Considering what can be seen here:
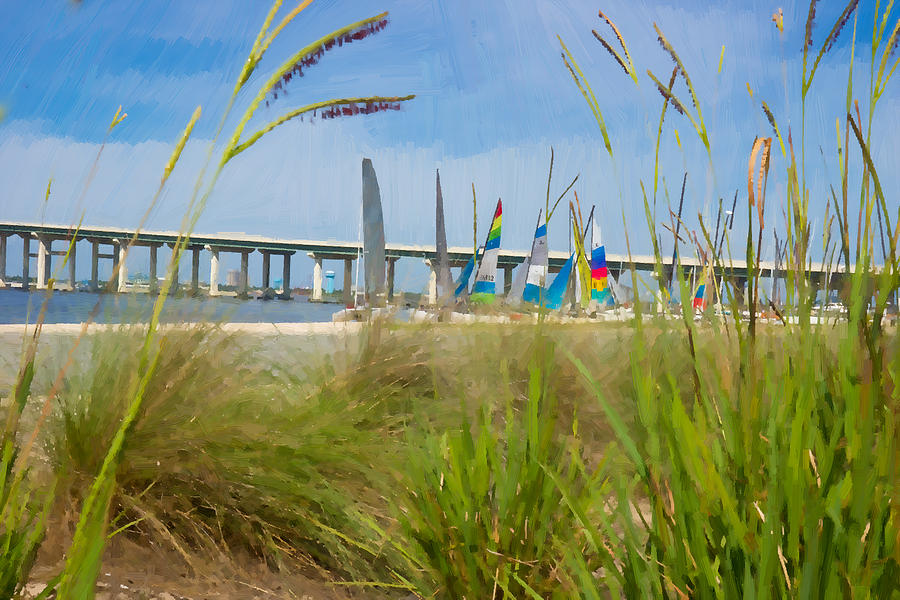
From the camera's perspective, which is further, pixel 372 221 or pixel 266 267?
pixel 266 267

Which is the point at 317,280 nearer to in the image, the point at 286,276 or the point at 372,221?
the point at 286,276

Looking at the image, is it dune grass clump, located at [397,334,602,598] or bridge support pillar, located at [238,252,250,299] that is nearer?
dune grass clump, located at [397,334,602,598]

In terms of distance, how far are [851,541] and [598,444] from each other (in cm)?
271

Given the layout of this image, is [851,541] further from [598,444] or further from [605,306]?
[605,306]

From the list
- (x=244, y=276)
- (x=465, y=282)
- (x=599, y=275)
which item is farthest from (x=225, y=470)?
(x=244, y=276)

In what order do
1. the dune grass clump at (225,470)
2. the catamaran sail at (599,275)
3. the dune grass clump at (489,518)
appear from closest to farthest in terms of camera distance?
the dune grass clump at (489,518) → the dune grass clump at (225,470) → the catamaran sail at (599,275)

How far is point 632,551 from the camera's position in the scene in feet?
3.27

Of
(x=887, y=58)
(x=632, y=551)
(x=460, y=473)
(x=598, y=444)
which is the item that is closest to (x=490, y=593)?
(x=460, y=473)

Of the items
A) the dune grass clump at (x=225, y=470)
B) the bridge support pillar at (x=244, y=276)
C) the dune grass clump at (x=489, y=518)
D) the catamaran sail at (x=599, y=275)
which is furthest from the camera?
the bridge support pillar at (x=244, y=276)

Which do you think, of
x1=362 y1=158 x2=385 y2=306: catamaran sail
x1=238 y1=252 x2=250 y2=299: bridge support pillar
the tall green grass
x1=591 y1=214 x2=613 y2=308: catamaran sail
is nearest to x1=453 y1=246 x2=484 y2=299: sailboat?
the tall green grass

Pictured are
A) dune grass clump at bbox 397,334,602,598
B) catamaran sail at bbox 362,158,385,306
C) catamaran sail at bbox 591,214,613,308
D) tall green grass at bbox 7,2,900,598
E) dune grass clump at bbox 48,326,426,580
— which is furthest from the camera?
catamaran sail at bbox 591,214,613,308

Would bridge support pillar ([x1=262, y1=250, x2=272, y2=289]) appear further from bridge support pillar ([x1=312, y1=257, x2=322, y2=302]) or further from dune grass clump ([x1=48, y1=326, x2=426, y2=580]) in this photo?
dune grass clump ([x1=48, y1=326, x2=426, y2=580])

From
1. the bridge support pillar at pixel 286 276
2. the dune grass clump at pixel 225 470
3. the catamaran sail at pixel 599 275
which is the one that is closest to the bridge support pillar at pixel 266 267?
the bridge support pillar at pixel 286 276

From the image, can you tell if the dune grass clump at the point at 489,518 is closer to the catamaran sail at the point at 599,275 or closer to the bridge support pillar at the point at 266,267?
the catamaran sail at the point at 599,275
